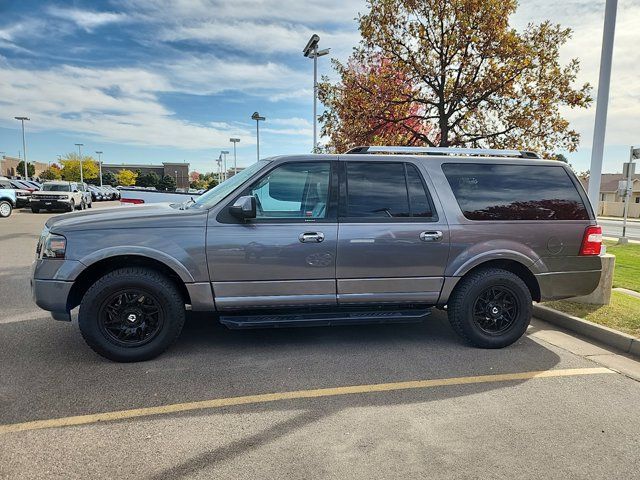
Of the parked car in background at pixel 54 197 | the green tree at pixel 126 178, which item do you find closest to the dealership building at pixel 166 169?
the green tree at pixel 126 178

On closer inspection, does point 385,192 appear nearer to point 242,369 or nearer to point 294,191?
point 294,191

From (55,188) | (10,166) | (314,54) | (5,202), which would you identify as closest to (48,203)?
(55,188)

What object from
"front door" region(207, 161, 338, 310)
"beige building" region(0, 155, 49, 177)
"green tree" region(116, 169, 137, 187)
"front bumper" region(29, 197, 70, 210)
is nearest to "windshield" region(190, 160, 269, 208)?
"front door" region(207, 161, 338, 310)

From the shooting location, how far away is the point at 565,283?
4.71 m

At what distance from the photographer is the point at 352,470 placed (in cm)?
256

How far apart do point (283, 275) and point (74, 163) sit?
10108cm

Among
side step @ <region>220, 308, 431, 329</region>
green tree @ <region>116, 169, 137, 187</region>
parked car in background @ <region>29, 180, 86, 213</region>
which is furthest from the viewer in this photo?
green tree @ <region>116, 169, 137, 187</region>

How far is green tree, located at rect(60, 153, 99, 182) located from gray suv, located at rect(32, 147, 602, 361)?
316 ft

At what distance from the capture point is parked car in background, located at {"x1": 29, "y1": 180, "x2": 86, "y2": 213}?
75.6ft

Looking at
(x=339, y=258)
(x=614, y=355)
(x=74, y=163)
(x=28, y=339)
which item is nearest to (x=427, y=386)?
(x=339, y=258)

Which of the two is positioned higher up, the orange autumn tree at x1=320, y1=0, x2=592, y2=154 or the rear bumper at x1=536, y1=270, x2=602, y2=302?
the orange autumn tree at x1=320, y1=0, x2=592, y2=154

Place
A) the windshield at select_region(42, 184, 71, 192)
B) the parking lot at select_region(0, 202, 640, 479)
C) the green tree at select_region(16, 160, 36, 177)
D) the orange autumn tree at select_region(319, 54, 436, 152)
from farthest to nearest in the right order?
the green tree at select_region(16, 160, 36, 177) → the windshield at select_region(42, 184, 71, 192) → the orange autumn tree at select_region(319, 54, 436, 152) → the parking lot at select_region(0, 202, 640, 479)

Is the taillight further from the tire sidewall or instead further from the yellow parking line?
the yellow parking line

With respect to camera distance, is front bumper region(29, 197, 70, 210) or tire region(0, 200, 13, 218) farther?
front bumper region(29, 197, 70, 210)
